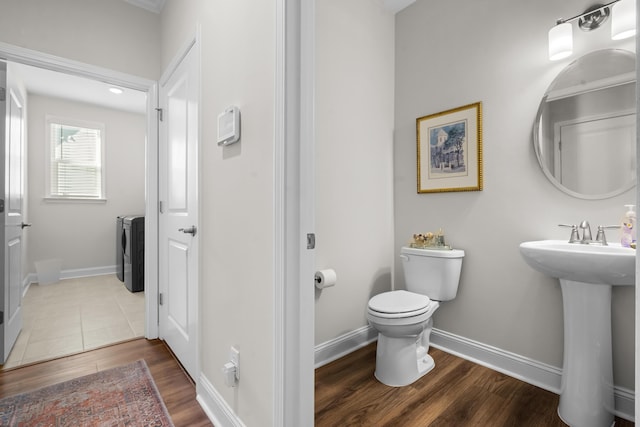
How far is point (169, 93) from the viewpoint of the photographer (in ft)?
7.02

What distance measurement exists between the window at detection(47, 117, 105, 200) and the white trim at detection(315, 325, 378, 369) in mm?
4180

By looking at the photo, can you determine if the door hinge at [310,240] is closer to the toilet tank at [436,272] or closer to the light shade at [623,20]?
the toilet tank at [436,272]

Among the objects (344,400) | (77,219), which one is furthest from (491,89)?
(77,219)

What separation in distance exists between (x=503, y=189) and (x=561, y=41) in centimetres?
81

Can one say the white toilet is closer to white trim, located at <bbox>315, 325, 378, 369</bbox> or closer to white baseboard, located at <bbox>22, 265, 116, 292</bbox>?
white trim, located at <bbox>315, 325, 378, 369</bbox>

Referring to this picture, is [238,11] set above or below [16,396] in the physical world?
above

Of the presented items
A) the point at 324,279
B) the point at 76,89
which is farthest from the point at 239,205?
the point at 76,89

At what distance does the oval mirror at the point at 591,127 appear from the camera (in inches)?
58.0

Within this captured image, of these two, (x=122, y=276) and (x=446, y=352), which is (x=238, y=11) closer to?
(x=446, y=352)

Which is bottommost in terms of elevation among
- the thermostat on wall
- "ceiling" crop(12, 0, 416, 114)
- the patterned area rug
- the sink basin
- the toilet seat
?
the patterned area rug

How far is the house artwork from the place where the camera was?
2.05 meters

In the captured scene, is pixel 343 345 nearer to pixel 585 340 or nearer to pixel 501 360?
pixel 501 360

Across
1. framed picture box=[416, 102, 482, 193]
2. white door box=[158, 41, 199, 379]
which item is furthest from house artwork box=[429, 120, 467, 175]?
white door box=[158, 41, 199, 379]

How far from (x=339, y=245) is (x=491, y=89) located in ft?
4.56
